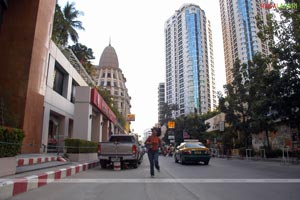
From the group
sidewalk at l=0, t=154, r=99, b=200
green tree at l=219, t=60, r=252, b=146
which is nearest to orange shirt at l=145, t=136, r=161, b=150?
sidewalk at l=0, t=154, r=99, b=200

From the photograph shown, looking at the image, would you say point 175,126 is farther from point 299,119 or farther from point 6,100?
point 6,100

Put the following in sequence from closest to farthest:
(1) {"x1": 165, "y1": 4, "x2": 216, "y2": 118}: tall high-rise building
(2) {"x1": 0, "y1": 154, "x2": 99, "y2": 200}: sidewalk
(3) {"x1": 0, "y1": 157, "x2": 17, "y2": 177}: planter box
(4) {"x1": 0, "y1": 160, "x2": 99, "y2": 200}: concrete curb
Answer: (4) {"x1": 0, "y1": 160, "x2": 99, "y2": 200}: concrete curb → (2) {"x1": 0, "y1": 154, "x2": 99, "y2": 200}: sidewalk → (3) {"x1": 0, "y1": 157, "x2": 17, "y2": 177}: planter box → (1) {"x1": 165, "y1": 4, "x2": 216, "y2": 118}: tall high-rise building

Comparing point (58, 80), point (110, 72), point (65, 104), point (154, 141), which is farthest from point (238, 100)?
point (110, 72)

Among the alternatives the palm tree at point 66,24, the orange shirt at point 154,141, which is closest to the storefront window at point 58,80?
the palm tree at point 66,24

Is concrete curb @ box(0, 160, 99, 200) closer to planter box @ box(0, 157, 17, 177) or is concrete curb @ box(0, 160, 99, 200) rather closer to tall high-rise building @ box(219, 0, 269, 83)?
planter box @ box(0, 157, 17, 177)

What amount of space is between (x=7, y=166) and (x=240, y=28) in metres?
104

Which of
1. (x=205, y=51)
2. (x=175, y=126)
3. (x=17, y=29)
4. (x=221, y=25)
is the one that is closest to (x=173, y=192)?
(x=17, y=29)

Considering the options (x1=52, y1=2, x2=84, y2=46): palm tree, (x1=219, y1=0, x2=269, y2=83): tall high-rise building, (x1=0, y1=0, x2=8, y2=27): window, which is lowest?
(x1=0, y1=0, x2=8, y2=27): window

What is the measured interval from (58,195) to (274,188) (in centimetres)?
534

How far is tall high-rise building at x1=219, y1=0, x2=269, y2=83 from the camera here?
9500cm

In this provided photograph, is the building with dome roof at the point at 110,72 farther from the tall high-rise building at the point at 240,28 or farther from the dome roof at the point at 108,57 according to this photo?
the tall high-rise building at the point at 240,28

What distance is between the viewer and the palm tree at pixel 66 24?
30750 millimetres

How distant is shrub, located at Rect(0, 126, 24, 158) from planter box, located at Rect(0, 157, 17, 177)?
0.12m

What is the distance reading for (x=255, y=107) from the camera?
2147 centimetres
